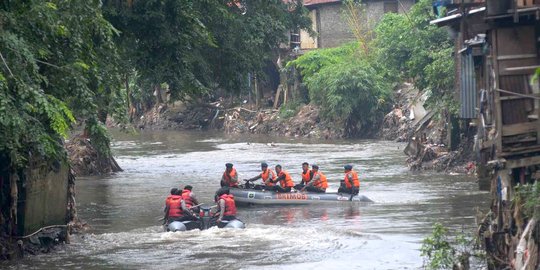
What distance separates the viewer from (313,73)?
5428 centimetres

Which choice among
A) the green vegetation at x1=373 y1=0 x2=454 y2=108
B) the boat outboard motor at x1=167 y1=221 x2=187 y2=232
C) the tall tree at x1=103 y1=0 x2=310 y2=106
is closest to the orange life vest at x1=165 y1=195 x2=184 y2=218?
the boat outboard motor at x1=167 y1=221 x2=187 y2=232

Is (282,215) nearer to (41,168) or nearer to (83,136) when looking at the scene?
(41,168)

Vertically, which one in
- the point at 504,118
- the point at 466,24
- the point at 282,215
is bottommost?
the point at 282,215

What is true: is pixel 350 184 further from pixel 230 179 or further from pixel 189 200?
pixel 189 200

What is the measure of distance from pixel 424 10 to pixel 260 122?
830 inches

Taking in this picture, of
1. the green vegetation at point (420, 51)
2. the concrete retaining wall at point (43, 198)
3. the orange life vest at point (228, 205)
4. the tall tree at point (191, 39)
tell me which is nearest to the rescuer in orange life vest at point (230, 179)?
the tall tree at point (191, 39)

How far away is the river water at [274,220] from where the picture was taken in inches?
779

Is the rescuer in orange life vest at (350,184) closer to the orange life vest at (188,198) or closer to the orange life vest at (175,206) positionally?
the orange life vest at (188,198)

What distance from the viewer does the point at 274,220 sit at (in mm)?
25844

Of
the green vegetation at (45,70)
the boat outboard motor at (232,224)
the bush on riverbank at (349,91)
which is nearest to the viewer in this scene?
the green vegetation at (45,70)

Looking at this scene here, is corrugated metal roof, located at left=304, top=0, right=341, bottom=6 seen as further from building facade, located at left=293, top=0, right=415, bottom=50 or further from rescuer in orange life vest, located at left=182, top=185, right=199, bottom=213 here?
rescuer in orange life vest, located at left=182, top=185, right=199, bottom=213

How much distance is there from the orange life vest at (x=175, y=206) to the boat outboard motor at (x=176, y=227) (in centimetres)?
30

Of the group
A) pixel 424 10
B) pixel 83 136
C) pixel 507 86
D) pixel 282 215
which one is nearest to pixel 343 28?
pixel 424 10

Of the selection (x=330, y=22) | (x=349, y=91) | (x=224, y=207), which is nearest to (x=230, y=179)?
(x=224, y=207)
